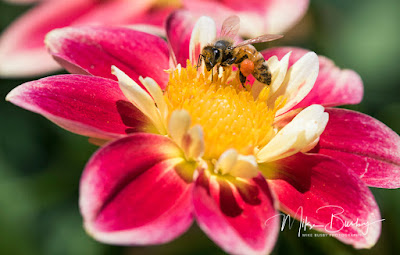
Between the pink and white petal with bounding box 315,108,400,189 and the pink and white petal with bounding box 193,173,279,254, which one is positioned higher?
the pink and white petal with bounding box 193,173,279,254

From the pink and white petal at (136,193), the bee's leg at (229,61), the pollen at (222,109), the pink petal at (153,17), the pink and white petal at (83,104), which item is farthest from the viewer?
the pink petal at (153,17)

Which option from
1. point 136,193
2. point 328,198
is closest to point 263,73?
point 328,198

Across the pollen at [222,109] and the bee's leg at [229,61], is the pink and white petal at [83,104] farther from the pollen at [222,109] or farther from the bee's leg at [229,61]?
the bee's leg at [229,61]

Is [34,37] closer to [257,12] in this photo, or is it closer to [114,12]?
[114,12]

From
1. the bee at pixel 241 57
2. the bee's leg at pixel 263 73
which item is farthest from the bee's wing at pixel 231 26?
the bee's leg at pixel 263 73

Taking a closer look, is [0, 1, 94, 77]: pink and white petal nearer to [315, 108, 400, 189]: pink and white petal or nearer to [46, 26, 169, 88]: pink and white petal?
[46, 26, 169, 88]: pink and white petal

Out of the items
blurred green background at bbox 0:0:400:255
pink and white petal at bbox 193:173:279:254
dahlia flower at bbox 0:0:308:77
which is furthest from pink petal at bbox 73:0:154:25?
pink and white petal at bbox 193:173:279:254
